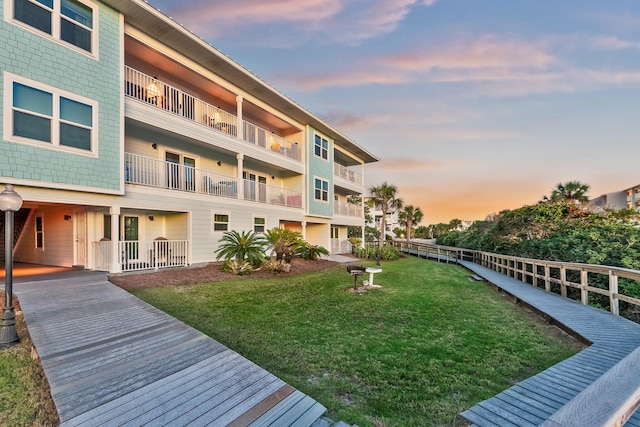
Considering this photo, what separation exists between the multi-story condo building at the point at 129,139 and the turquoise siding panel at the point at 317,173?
61 cm

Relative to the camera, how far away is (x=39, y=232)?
482 inches

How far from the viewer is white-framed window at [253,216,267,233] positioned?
1541 cm

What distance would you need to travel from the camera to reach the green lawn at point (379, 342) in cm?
340

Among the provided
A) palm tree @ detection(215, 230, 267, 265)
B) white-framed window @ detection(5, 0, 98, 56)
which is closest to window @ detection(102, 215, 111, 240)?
palm tree @ detection(215, 230, 267, 265)

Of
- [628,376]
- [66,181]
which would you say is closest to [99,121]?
[66,181]

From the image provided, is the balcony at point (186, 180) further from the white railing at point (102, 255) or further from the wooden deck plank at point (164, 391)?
the wooden deck plank at point (164, 391)

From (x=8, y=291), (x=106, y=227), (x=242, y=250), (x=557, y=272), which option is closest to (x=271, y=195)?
(x=242, y=250)

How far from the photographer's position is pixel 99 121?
8.90m

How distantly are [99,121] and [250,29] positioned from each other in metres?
9.28

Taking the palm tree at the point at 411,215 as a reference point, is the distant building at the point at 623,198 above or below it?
above

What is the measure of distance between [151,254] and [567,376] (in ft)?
39.4

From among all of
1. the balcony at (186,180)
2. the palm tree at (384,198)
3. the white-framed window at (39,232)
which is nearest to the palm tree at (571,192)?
the palm tree at (384,198)

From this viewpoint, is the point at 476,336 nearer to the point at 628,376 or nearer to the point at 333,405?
the point at 628,376

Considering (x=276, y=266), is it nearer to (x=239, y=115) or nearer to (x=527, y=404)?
(x=239, y=115)
